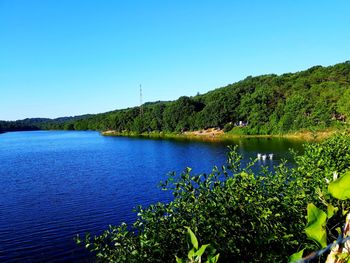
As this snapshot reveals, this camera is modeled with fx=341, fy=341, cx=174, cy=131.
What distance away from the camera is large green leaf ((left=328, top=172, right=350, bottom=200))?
99.8 inches

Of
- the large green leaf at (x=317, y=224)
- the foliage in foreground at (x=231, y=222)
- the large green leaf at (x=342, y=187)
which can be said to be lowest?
the foliage in foreground at (x=231, y=222)

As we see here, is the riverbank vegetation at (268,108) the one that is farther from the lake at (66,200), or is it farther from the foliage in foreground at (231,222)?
the foliage in foreground at (231,222)

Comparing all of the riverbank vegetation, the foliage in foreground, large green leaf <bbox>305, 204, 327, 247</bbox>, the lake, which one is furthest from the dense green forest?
large green leaf <bbox>305, 204, 327, 247</bbox>

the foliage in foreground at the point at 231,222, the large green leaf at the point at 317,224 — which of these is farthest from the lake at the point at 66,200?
the large green leaf at the point at 317,224

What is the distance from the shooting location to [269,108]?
408ft

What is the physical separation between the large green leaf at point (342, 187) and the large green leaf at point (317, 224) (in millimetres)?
189

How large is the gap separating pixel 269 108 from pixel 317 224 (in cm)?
12642

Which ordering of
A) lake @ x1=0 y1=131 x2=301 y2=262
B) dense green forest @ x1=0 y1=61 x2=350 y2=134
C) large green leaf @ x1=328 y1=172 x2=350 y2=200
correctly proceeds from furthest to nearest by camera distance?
dense green forest @ x1=0 y1=61 x2=350 y2=134, lake @ x1=0 y1=131 x2=301 y2=262, large green leaf @ x1=328 y1=172 x2=350 y2=200

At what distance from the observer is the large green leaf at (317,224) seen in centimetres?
262

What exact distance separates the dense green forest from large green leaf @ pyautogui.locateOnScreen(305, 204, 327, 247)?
3634 inches

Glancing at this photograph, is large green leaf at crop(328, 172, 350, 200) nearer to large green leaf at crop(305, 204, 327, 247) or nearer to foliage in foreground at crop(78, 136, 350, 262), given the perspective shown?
large green leaf at crop(305, 204, 327, 247)

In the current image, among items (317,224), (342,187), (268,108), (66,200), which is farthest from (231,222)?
(268,108)

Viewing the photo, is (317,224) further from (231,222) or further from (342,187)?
(231,222)

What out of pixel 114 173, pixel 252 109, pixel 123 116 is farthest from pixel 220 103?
pixel 114 173
